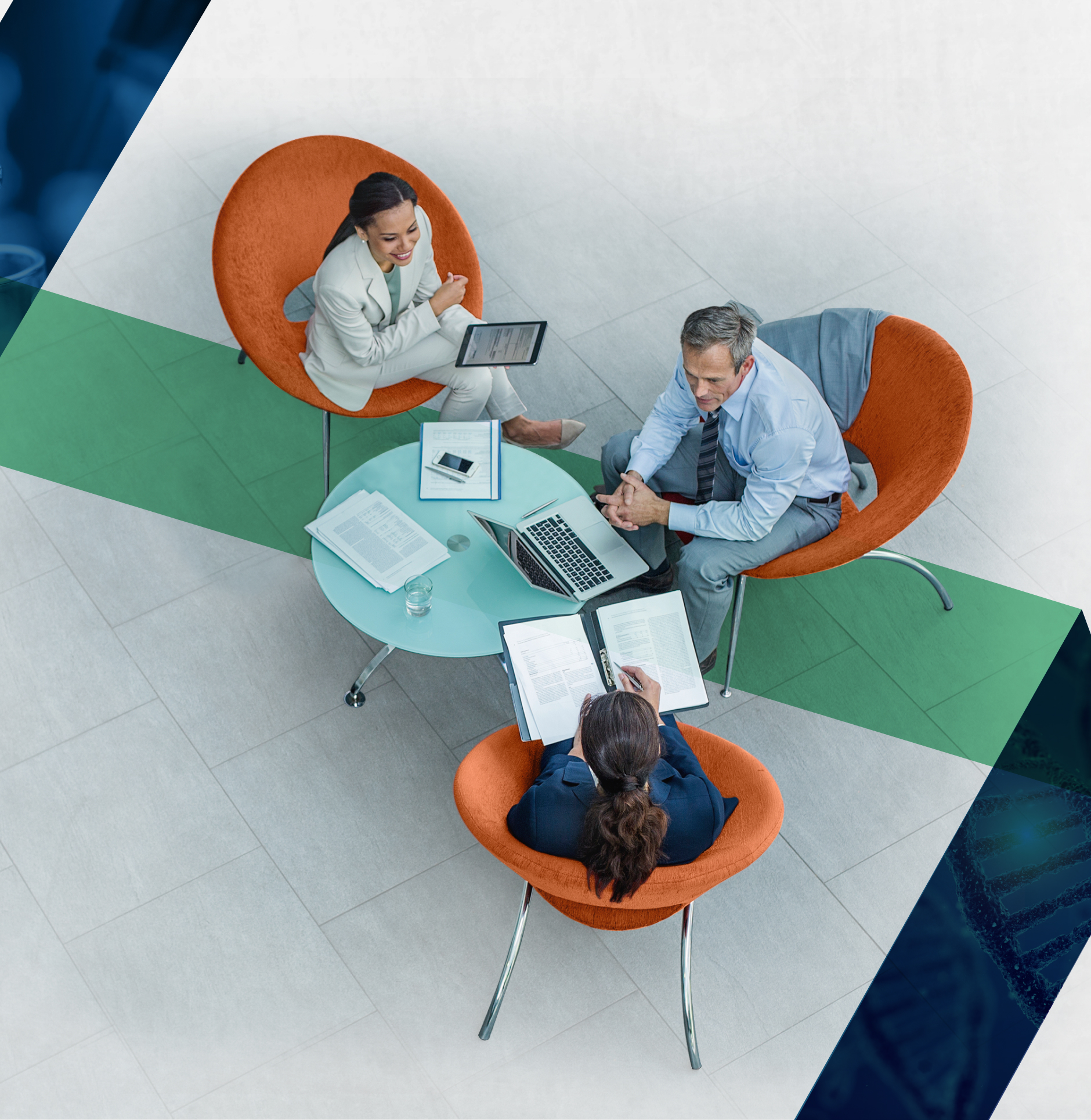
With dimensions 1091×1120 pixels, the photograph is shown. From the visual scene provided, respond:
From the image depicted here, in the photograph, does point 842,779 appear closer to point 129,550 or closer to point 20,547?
point 129,550

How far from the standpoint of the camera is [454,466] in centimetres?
346

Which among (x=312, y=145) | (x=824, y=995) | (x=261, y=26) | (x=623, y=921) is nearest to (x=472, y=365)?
(x=312, y=145)

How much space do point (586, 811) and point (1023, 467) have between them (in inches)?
91.3

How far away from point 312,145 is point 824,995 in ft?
9.47

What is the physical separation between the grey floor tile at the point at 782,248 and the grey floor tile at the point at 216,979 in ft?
8.81

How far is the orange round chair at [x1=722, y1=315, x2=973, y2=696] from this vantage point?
3.21 m

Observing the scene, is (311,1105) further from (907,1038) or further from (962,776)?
(962,776)

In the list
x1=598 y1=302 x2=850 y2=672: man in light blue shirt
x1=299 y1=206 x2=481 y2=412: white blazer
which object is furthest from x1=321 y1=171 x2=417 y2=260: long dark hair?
x1=598 y1=302 x2=850 y2=672: man in light blue shirt

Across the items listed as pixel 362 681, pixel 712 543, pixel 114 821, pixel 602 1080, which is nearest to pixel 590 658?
pixel 712 543

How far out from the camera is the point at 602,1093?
3062 millimetres

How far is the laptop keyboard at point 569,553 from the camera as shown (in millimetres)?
3258

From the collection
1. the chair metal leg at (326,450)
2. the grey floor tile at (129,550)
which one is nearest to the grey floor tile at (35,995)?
the grey floor tile at (129,550)

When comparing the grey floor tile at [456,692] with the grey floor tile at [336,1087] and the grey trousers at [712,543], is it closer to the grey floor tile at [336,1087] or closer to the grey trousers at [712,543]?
the grey trousers at [712,543]

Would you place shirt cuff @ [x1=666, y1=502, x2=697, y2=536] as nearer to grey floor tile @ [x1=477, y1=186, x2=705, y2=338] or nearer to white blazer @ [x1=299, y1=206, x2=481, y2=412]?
white blazer @ [x1=299, y1=206, x2=481, y2=412]
